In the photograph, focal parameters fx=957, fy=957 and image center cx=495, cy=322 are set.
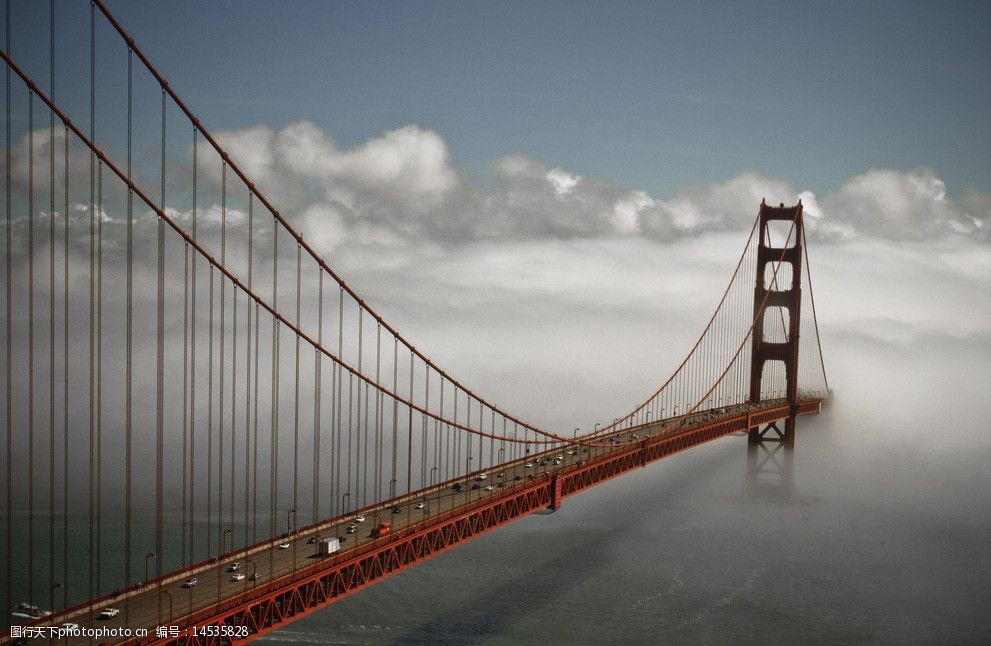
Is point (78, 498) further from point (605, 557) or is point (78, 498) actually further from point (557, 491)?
point (557, 491)

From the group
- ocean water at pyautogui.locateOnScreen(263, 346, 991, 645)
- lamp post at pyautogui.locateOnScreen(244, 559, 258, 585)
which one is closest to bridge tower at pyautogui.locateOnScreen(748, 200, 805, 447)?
ocean water at pyautogui.locateOnScreen(263, 346, 991, 645)

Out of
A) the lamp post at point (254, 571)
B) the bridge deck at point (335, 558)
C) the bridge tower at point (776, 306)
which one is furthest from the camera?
the bridge tower at point (776, 306)

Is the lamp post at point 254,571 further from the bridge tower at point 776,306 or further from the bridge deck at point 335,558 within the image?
the bridge tower at point 776,306

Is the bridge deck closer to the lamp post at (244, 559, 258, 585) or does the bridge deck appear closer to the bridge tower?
the lamp post at (244, 559, 258, 585)

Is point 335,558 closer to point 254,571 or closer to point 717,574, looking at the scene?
point 254,571

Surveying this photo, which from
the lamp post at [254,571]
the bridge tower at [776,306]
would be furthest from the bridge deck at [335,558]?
the bridge tower at [776,306]

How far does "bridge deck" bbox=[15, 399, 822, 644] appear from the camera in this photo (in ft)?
69.6

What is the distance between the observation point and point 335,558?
24641mm

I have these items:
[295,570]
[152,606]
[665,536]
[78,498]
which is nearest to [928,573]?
[665,536]

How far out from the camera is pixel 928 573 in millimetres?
50594

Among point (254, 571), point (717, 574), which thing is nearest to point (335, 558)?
point (254, 571)

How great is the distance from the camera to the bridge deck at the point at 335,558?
21.2m

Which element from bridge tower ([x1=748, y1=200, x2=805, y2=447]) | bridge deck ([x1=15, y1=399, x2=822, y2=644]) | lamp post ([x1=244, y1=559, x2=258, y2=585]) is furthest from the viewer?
bridge tower ([x1=748, y1=200, x2=805, y2=447])

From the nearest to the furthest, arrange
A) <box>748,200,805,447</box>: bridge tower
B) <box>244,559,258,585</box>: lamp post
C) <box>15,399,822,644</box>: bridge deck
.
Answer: <box>15,399,822,644</box>: bridge deck < <box>244,559,258,585</box>: lamp post < <box>748,200,805,447</box>: bridge tower
